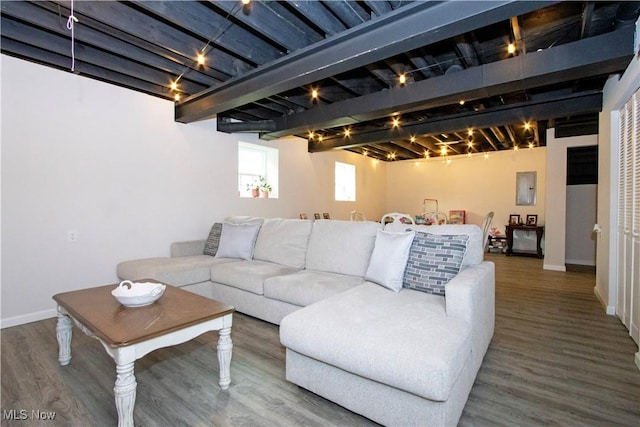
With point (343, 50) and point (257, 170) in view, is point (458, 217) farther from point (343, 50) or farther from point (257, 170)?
point (343, 50)

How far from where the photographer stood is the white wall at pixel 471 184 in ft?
23.4

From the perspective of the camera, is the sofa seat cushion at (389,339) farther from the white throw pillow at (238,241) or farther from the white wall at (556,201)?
the white wall at (556,201)

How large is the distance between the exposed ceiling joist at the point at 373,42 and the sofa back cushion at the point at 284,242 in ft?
4.75

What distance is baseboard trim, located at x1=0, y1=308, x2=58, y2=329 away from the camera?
2.78 m

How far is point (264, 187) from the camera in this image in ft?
17.8

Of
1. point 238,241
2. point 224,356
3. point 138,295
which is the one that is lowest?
point 224,356

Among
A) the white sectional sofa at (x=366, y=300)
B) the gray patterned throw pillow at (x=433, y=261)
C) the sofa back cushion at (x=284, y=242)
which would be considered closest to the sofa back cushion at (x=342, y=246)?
the white sectional sofa at (x=366, y=300)

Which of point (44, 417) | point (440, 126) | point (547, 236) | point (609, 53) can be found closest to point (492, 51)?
point (609, 53)

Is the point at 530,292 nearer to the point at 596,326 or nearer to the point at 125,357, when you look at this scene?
the point at 596,326

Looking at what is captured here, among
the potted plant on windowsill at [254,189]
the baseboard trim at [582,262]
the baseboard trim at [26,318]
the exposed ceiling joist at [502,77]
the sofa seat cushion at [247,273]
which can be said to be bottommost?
the baseboard trim at [582,262]

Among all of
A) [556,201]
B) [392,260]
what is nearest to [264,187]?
[392,260]

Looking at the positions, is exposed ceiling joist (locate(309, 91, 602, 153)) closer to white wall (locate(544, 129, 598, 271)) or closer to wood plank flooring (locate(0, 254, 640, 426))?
white wall (locate(544, 129, 598, 271))

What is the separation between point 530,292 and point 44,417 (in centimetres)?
484

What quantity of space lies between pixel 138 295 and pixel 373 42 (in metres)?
2.40
